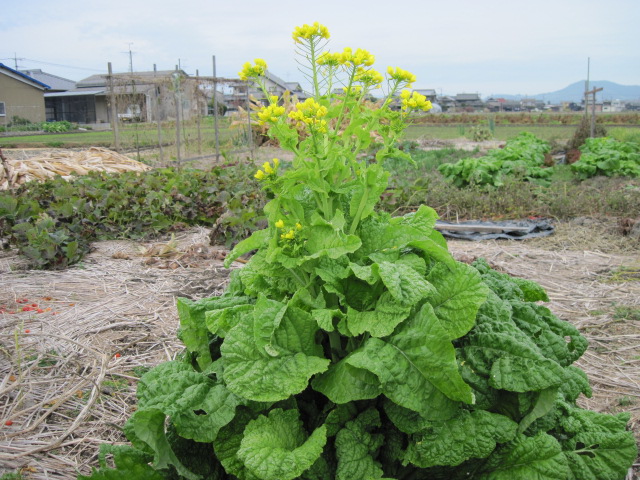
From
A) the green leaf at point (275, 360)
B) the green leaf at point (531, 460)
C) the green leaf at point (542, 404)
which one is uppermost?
the green leaf at point (275, 360)

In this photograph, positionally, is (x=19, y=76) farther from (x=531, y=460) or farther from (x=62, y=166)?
(x=531, y=460)

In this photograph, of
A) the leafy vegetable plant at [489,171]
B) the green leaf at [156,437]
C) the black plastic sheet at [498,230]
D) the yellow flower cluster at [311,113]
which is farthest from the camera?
the leafy vegetable plant at [489,171]

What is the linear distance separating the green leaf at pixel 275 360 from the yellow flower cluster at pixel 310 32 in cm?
97

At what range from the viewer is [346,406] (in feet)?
5.92

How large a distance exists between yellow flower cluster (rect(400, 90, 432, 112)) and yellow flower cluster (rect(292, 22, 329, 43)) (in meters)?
0.36

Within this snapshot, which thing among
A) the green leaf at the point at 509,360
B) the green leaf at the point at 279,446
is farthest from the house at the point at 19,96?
the green leaf at the point at 509,360

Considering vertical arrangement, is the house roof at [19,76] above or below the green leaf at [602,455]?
above

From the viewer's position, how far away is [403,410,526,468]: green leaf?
1655mm

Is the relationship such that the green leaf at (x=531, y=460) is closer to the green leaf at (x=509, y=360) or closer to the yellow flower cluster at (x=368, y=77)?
the green leaf at (x=509, y=360)

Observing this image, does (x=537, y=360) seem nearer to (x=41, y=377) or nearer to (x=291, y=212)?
(x=291, y=212)

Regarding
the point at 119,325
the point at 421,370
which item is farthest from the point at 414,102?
the point at 119,325

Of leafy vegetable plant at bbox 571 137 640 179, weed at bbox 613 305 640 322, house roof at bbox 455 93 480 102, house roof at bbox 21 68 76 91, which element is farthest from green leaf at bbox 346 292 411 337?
house roof at bbox 455 93 480 102

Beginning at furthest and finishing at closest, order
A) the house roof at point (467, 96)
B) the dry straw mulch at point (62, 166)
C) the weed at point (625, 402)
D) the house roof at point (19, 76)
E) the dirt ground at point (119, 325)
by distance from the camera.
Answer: the house roof at point (467, 96) < the house roof at point (19, 76) < the dry straw mulch at point (62, 166) < the weed at point (625, 402) < the dirt ground at point (119, 325)

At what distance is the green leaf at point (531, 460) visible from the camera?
66.4 inches
